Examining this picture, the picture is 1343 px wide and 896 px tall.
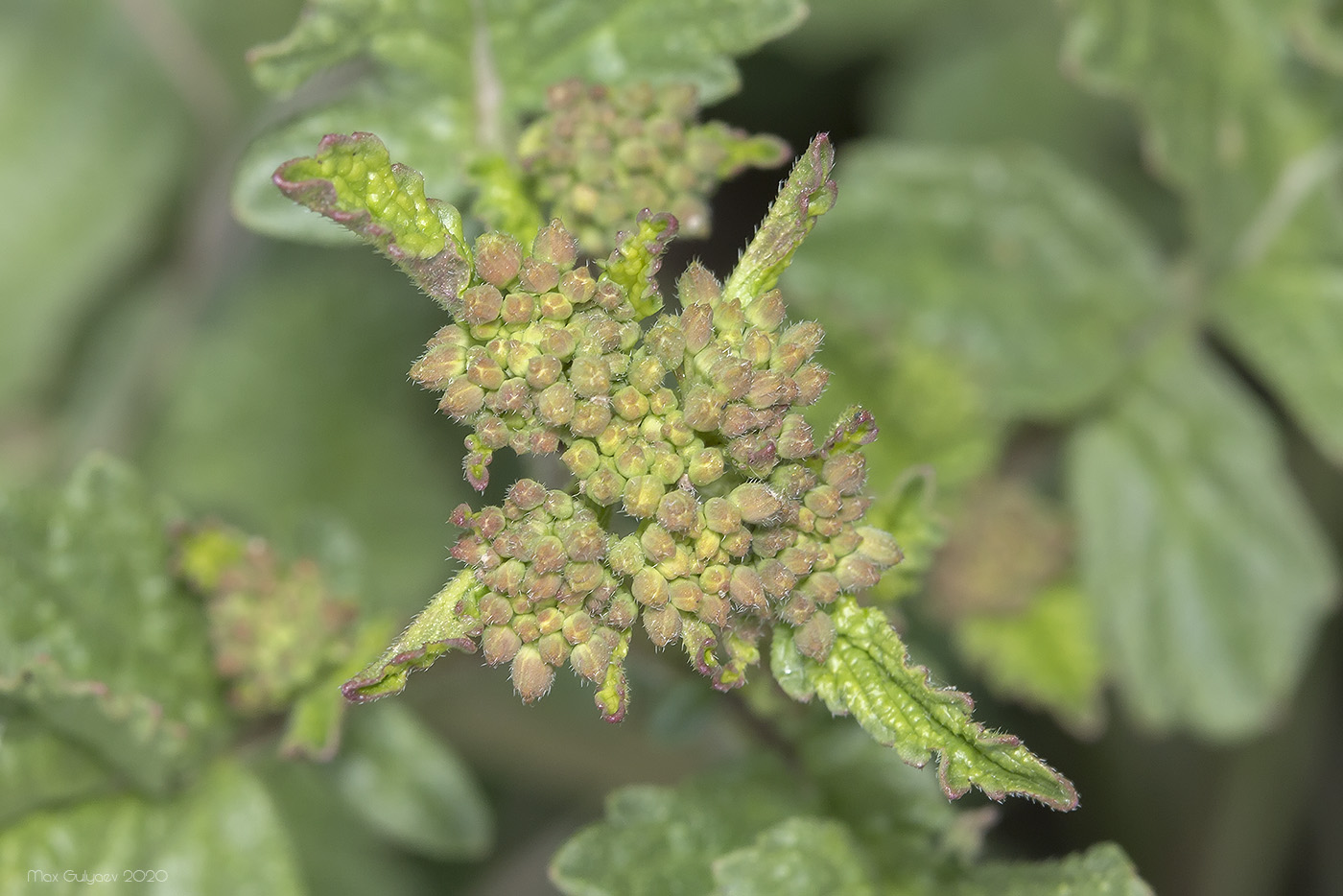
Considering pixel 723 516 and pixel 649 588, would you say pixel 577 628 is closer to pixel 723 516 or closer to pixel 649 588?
pixel 649 588

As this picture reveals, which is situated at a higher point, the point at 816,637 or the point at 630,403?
the point at 630,403

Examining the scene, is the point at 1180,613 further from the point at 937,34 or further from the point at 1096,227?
the point at 937,34

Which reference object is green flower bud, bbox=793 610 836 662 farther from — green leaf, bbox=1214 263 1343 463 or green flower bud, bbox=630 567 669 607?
green leaf, bbox=1214 263 1343 463

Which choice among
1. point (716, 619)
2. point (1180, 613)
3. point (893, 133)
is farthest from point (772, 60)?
point (716, 619)

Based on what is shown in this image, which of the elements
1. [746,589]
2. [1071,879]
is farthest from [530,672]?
[1071,879]

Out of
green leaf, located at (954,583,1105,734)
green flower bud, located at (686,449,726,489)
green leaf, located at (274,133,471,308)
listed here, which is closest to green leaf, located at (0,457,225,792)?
green leaf, located at (274,133,471,308)

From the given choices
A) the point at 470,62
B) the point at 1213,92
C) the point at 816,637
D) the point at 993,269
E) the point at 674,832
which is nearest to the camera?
the point at 816,637
